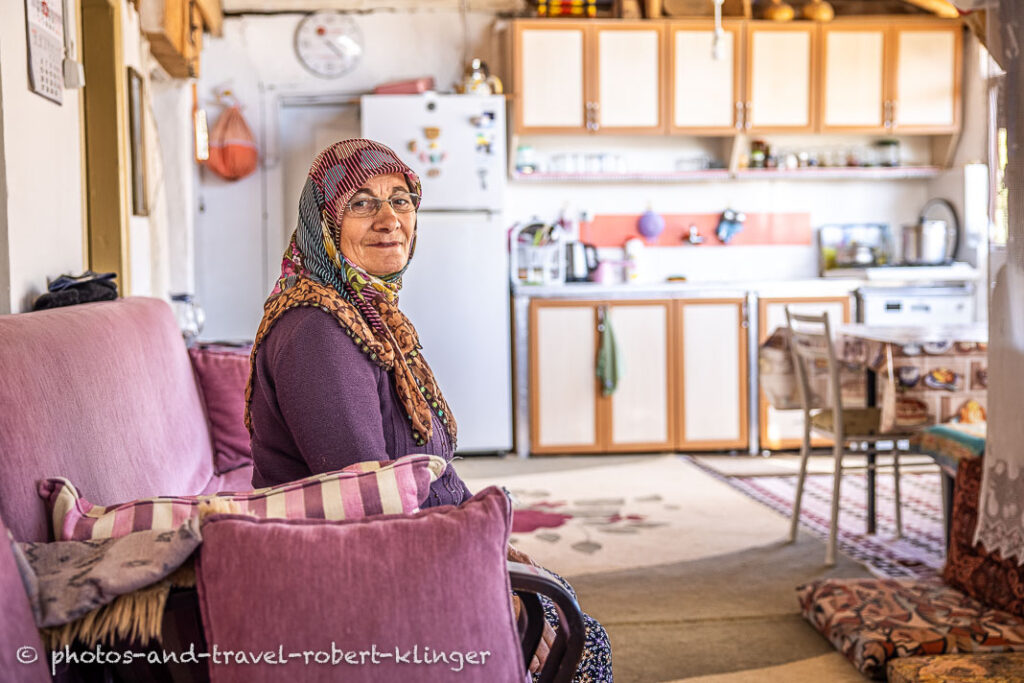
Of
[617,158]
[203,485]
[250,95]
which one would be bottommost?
[203,485]

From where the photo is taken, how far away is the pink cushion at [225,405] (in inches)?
124

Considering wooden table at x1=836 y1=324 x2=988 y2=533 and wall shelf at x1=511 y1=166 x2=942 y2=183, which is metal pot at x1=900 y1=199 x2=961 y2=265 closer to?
wall shelf at x1=511 y1=166 x2=942 y2=183

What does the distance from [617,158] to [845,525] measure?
2753mm

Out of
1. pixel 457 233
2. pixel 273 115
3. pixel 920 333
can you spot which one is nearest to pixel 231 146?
pixel 273 115

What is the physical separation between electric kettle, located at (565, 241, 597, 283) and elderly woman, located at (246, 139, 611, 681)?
4.10 meters

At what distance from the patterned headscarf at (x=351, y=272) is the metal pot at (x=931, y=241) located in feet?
15.5

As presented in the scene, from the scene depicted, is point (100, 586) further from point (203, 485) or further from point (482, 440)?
point (482, 440)

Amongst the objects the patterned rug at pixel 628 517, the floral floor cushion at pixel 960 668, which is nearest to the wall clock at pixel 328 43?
the patterned rug at pixel 628 517

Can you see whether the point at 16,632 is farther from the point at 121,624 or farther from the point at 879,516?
the point at 879,516

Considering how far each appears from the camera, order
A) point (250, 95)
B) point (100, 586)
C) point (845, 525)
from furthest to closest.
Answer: point (250, 95) → point (845, 525) → point (100, 586)

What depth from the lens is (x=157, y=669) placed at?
1.10 meters

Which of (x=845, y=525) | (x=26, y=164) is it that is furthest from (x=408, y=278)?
(x=26, y=164)

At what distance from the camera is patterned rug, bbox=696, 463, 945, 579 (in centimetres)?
351

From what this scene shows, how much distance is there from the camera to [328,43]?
19.3ft
